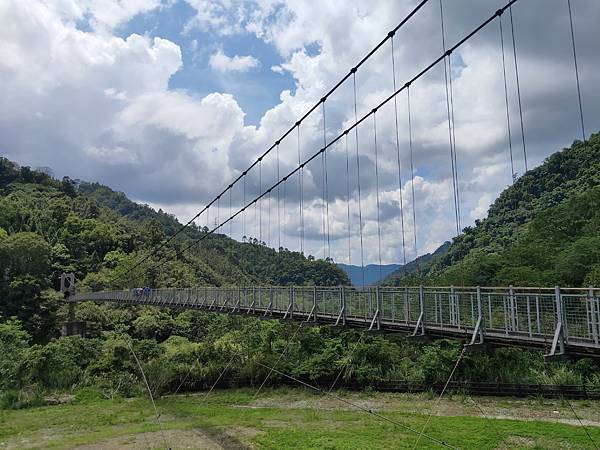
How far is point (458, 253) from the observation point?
165ft

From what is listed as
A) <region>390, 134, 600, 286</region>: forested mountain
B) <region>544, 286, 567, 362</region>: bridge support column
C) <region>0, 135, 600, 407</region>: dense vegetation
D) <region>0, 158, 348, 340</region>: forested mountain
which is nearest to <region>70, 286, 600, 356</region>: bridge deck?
<region>544, 286, 567, 362</region>: bridge support column

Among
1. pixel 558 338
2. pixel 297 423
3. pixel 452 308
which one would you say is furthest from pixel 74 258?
pixel 558 338

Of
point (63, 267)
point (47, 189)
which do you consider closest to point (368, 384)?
point (63, 267)

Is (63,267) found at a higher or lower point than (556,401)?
higher

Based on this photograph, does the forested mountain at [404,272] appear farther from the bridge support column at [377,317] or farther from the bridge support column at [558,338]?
the bridge support column at [558,338]

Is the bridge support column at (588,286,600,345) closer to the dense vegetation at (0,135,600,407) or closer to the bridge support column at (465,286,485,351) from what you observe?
the bridge support column at (465,286,485,351)

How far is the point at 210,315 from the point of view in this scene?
45.2m

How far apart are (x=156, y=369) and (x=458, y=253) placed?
3302cm

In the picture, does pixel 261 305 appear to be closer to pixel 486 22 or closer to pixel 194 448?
pixel 194 448

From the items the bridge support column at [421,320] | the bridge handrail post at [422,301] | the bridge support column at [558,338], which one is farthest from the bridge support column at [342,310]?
the bridge support column at [558,338]

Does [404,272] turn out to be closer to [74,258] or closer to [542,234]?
[542,234]

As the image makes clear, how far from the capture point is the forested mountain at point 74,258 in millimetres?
45438

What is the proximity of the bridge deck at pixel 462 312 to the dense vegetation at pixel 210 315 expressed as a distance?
1164 mm

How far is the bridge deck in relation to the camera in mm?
7516
